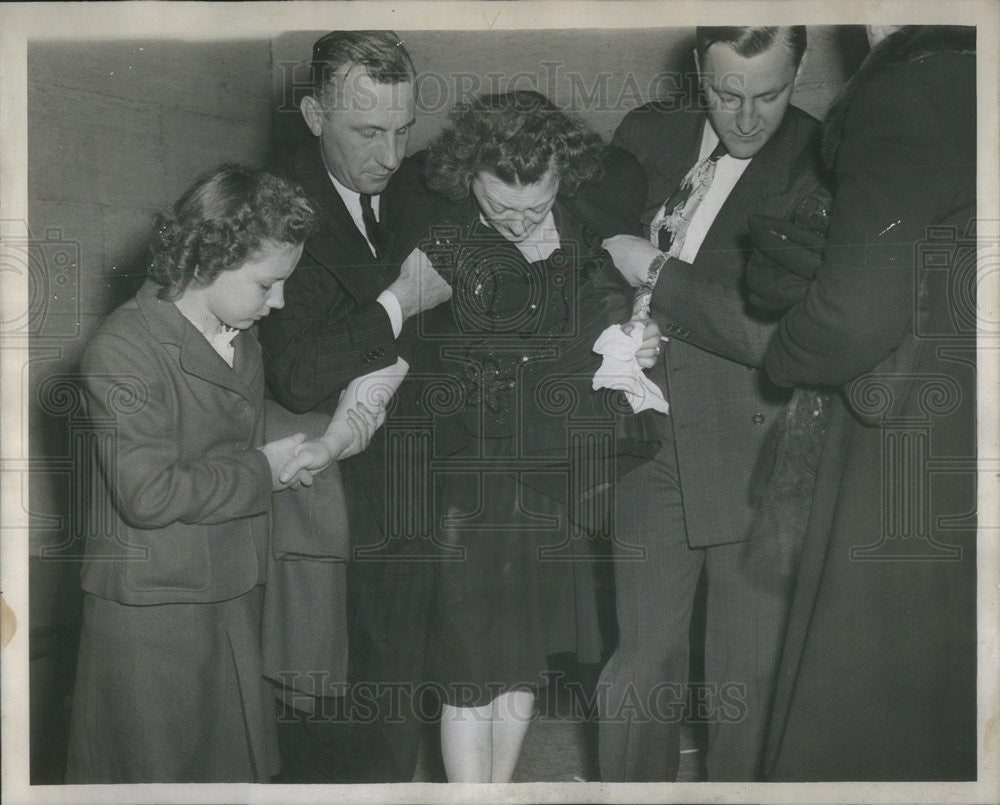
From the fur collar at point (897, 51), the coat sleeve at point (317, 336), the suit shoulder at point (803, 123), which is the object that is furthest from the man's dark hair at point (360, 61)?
the fur collar at point (897, 51)

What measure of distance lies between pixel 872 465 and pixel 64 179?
2475 millimetres

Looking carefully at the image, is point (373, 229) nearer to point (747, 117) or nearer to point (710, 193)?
point (710, 193)

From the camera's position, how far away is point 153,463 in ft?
10.3

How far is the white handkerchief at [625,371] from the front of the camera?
3.23 m

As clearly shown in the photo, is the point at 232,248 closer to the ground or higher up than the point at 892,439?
higher up

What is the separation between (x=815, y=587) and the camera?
127 inches

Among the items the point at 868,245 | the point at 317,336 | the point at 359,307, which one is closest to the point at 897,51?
the point at 868,245

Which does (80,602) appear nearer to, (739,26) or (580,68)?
(580,68)

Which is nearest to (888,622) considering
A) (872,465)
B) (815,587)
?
(815,587)

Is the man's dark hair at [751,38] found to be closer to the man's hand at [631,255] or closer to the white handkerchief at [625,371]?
the man's hand at [631,255]

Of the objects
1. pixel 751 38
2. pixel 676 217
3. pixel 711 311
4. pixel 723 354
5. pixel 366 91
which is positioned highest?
pixel 751 38

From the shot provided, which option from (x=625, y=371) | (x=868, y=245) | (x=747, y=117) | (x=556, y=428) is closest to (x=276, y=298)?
(x=556, y=428)

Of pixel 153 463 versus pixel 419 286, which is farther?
pixel 419 286

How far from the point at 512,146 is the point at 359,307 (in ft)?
2.07
